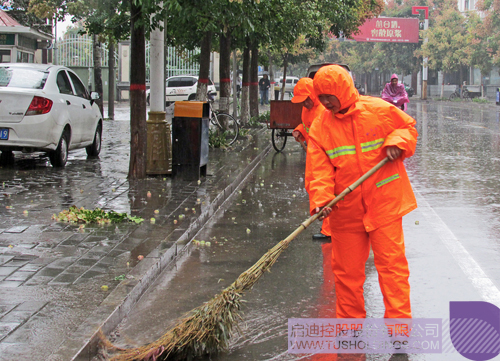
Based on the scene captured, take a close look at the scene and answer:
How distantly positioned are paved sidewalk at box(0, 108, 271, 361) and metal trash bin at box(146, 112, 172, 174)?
0.82ft

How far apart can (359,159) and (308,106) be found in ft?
10.1

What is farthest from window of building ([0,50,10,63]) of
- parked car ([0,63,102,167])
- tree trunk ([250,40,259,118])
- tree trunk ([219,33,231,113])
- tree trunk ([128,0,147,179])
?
tree trunk ([128,0,147,179])

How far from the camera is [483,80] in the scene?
60.6 metres

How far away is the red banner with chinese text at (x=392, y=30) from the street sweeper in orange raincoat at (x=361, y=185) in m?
61.6

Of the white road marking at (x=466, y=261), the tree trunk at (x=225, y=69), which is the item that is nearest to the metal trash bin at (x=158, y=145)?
the white road marking at (x=466, y=261)

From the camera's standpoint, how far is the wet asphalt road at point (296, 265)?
14.7 feet

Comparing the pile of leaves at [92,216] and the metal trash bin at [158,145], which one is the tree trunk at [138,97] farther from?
the pile of leaves at [92,216]

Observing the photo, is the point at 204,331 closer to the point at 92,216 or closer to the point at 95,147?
the point at 92,216

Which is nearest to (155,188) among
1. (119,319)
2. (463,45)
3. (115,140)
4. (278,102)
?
(119,319)

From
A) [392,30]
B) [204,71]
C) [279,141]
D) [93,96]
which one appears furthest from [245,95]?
[392,30]

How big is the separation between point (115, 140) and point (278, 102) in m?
4.71

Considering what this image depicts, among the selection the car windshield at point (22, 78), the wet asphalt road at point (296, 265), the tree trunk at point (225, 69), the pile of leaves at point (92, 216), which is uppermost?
the tree trunk at point (225, 69)

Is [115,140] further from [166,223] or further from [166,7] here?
[166,223]

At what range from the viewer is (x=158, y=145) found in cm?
1046
